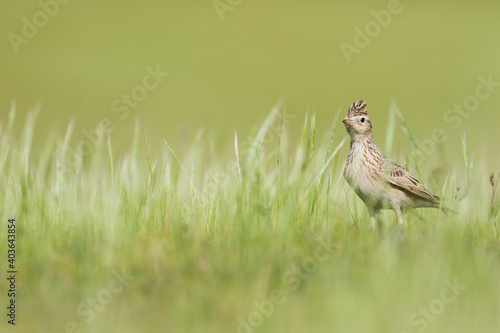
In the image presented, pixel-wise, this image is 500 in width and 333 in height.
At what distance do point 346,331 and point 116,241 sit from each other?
2.17 metres

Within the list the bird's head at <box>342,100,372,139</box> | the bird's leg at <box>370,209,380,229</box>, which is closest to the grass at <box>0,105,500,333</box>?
the bird's leg at <box>370,209,380,229</box>

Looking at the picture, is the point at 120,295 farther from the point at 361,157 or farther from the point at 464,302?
the point at 361,157

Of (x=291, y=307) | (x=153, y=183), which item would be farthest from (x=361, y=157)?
(x=291, y=307)

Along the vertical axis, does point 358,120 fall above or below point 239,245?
above

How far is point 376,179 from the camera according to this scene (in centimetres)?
803

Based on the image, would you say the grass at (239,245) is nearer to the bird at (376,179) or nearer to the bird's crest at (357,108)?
the bird at (376,179)

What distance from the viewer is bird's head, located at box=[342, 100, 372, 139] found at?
8.02 metres

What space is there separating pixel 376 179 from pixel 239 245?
2.11m

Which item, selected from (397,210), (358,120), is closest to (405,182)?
(397,210)

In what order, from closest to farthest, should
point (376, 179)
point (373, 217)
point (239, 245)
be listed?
point (239, 245), point (373, 217), point (376, 179)

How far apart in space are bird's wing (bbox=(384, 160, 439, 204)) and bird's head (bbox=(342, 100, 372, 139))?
16.7 inches

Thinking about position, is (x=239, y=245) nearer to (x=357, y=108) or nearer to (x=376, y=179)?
(x=376, y=179)

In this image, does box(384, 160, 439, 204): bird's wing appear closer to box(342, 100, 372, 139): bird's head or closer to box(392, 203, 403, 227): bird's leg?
box(392, 203, 403, 227): bird's leg

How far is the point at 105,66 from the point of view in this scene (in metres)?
26.5
